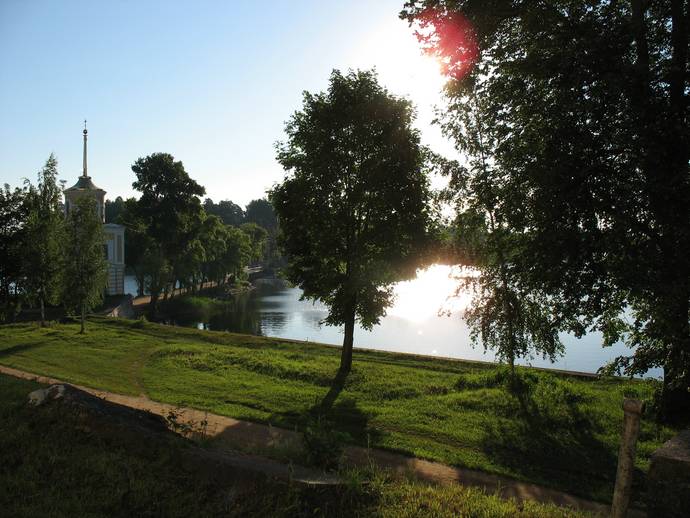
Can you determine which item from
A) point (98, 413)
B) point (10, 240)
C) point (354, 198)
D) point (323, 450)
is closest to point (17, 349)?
point (10, 240)

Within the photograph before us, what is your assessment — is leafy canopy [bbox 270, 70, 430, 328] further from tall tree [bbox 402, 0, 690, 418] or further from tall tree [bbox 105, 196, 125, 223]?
tall tree [bbox 105, 196, 125, 223]

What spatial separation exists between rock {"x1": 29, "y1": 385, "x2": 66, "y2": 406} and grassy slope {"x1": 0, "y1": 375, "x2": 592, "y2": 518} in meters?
1.07

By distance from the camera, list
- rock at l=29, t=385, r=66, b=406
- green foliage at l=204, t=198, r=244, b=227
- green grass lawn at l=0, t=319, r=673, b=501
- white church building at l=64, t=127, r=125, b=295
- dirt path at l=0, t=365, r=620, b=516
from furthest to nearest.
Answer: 1. green foliage at l=204, t=198, r=244, b=227
2. white church building at l=64, t=127, r=125, b=295
3. green grass lawn at l=0, t=319, r=673, b=501
4. rock at l=29, t=385, r=66, b=406
5. dirt path at l=0, t=365, r=620, b=516

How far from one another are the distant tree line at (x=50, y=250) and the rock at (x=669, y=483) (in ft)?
99.6

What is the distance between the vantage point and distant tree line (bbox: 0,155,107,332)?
27812 millimetres

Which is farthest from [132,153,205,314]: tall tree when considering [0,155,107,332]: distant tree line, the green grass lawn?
the green grass lawn

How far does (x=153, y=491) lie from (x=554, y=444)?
9.07m

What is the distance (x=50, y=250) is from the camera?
3073cm

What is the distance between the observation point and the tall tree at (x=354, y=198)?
64.0 feet

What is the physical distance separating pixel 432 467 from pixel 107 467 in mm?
6309

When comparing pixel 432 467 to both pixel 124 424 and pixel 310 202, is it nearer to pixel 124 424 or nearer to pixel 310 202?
pixel 124 424

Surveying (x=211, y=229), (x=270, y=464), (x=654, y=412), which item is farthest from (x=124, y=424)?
(x=211, y=229)

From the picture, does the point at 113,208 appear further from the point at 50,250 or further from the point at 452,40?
the point at 452,40

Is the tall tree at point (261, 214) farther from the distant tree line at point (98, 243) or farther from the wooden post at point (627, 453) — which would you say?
the wooden post at point (627, 453)
